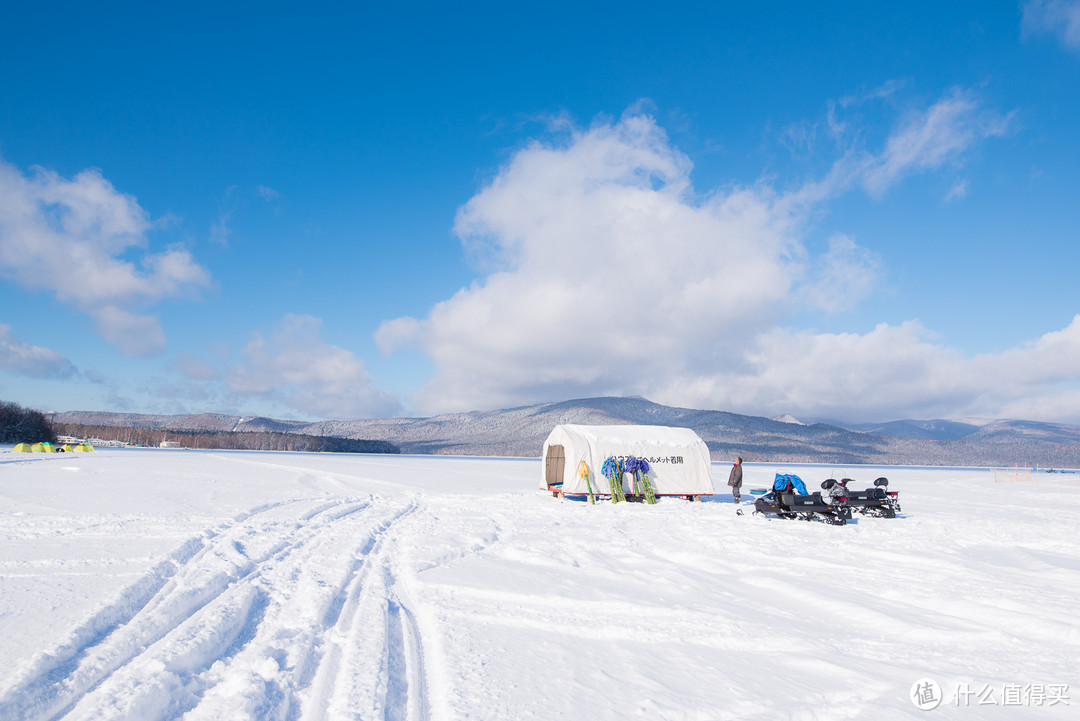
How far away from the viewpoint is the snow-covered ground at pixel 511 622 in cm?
376

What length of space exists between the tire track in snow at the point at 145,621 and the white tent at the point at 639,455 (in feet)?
37.5

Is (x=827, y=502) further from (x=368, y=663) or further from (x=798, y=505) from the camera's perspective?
(x=368, y=663)

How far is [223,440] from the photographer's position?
12688cm

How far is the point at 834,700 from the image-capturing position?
13.0 feet

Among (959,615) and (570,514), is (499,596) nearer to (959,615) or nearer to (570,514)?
(959,615)

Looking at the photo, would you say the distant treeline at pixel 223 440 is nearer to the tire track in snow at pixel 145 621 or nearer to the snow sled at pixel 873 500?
the snow sled at pixel 873 500

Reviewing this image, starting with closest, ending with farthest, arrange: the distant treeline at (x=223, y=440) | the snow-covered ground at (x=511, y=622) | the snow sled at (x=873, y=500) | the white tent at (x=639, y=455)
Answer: the snow-covered ground at (x=511, y=622) < the snow sled at (x=873, y=500) < the white tent at (x=639, y=455) < the distant treeline at (x=223, y=440)

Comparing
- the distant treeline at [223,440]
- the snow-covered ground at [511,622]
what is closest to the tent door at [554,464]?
the snow-covered ground at [511,622]

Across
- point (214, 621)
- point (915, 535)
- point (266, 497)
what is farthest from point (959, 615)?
point (266, 497)

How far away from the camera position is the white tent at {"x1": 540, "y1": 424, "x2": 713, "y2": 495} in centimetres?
1884

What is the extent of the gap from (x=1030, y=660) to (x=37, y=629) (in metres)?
8.99

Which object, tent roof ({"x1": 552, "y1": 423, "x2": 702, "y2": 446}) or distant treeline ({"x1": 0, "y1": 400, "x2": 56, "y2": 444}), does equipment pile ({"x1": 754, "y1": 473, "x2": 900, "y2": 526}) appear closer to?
tent roof ({"x1": 552, "y1": 423, "x2": 702, "y2": 446})

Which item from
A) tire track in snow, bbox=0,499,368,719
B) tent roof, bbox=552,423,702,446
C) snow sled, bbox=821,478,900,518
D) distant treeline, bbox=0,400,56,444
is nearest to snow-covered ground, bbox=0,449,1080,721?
tire track in snow, bbox=0,499,368,719

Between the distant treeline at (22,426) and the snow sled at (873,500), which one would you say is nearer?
the snow sled at (873,500)
